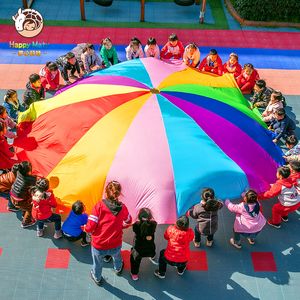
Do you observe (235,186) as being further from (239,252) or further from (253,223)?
(239,252)

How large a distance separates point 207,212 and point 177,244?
2.19 ft

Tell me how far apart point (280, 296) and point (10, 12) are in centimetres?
1102

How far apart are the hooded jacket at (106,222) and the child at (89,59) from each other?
4799mm

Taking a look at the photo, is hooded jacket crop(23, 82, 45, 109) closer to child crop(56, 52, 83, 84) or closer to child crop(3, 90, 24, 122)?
child crop(3, 90, 24, 122)

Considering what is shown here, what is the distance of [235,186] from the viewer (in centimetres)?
638

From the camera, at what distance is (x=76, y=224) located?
5984 mm

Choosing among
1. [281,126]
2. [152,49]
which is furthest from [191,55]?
[281,126]

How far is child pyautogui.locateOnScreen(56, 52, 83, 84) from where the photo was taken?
9.33m

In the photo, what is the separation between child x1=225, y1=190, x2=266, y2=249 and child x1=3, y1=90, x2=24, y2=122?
4424mm

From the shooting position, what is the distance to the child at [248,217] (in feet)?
19.5

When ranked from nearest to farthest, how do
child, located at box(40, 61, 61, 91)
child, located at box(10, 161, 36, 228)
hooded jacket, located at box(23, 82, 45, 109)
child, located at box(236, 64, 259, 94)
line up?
child, located at box(10, 161, 36, 228) < hooded jacket, located at box(23, 82, 45, 109) < child, located at box(40, 61, 61, 91) < child, located at box(236, 64, 259, 94)

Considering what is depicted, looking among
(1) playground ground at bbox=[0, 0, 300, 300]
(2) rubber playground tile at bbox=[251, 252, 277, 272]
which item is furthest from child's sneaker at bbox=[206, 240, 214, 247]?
(2) rubber playground tile at bbox=[251, 252, 277, 272]

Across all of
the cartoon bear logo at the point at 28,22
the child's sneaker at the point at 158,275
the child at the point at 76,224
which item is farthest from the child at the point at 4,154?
the cartoon bear logo at the point at 28,22

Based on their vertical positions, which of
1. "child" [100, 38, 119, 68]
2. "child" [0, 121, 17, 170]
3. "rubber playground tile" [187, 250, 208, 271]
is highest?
"child" [100, 38, 119, 68]
